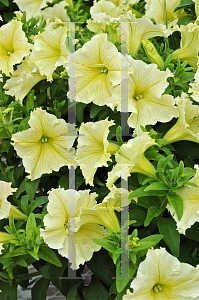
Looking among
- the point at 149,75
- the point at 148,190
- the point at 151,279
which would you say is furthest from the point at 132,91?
the point at 151,279

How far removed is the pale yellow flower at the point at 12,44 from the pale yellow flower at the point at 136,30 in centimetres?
34

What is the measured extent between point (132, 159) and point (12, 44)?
25.7 inches

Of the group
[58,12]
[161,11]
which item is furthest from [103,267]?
[58,12]

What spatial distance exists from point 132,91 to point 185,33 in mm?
306

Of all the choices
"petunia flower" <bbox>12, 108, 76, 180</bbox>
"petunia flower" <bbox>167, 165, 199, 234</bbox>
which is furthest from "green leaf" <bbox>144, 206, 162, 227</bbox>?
"petunia flower" <bbox>12, 108, 76, 180</bbox>

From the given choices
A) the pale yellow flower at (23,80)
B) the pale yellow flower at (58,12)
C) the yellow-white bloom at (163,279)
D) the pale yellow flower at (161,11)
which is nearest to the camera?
the yellow-white bloom at (163,279)

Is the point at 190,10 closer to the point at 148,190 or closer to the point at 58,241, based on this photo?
the point at 148,190

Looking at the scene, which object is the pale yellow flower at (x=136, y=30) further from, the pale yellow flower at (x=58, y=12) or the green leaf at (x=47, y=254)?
the green leaf at (x=47, y=254)

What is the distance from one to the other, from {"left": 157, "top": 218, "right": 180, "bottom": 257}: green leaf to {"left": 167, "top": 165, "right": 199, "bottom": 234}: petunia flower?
0.24ft

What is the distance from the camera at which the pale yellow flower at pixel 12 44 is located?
116 cm

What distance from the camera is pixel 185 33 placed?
43.1 inches

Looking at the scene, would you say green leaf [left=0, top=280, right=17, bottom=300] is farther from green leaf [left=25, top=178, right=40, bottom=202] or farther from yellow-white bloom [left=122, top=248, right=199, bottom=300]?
yellow-white bloom [left=122, top=248, right=199, bottom=300]

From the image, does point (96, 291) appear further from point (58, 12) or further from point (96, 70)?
point (58, 12)

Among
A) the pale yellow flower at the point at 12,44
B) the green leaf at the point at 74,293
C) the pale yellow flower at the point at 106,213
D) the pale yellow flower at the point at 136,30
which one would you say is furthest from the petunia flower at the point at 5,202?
the pale yellow flower at the point at 136,30
